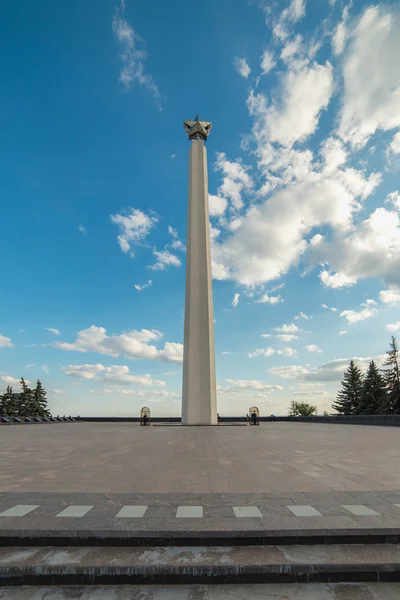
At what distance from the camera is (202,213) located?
30.6 metres

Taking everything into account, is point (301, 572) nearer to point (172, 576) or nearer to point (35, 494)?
point (172, 576)

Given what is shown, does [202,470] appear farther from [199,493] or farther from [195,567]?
[195,567]

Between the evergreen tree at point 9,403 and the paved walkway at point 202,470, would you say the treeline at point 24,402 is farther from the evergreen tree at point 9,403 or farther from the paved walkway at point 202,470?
the paved walkway at point 202,470

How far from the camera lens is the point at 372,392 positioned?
49.8m

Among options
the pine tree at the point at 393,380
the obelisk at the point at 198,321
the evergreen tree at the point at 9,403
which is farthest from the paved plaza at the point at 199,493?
the evergreen tree at the point at 9,403

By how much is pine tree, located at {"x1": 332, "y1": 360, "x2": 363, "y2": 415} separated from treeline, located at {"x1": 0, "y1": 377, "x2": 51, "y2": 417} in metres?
55.6

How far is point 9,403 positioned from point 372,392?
197 feet

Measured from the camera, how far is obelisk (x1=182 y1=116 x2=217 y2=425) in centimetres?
2775

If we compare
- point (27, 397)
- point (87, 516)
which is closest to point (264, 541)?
point (87, 516)

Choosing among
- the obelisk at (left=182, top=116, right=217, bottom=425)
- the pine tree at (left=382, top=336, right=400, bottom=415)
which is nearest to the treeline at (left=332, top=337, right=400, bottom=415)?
the pine tree at (left=382, top=336, right=400, bottom=415)

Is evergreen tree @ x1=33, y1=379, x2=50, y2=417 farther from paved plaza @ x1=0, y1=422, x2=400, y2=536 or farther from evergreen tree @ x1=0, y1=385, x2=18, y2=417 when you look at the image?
paved plaza @ x1=0, y1=422, x2=400, y2=536

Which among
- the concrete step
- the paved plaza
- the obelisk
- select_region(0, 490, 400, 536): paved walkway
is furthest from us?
the obelisk

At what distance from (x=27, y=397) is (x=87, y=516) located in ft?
225

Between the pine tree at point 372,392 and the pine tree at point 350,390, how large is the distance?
20.8 feet
